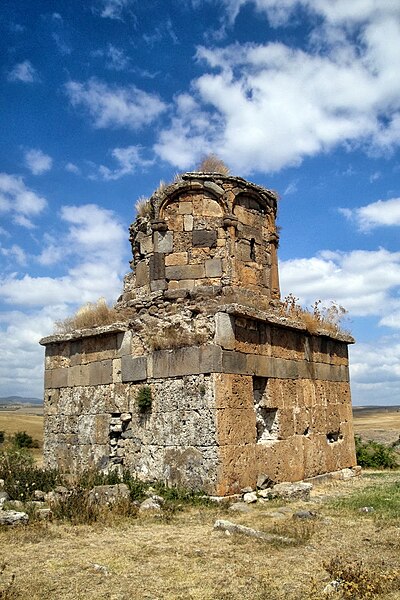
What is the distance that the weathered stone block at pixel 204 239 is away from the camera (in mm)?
10172

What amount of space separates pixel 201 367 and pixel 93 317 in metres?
3.16

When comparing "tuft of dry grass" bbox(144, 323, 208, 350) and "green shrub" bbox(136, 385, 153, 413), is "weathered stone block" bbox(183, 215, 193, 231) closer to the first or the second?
"tuft of dry grass" bbox(144, 323, 208, 350)

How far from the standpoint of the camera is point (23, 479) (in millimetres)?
9070

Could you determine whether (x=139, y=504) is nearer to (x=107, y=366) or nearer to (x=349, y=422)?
(x=107, y=366)

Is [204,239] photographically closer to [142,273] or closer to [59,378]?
[142,273]

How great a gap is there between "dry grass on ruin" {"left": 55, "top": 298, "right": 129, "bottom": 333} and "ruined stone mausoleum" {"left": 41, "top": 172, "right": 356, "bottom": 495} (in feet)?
0.52

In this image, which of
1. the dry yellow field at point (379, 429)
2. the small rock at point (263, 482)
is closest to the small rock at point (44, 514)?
the small rock at point (263, 482)

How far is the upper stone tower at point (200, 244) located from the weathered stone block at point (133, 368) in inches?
46.8

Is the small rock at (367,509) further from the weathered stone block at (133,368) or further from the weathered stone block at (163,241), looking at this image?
the weathered stone block at (163,241)

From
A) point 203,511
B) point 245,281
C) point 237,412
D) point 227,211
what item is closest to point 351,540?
point 203,511

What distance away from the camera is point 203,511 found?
7621mm

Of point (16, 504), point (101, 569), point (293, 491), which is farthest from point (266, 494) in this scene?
point (101, 569)

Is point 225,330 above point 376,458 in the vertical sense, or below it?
above

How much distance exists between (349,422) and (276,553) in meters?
7.24
